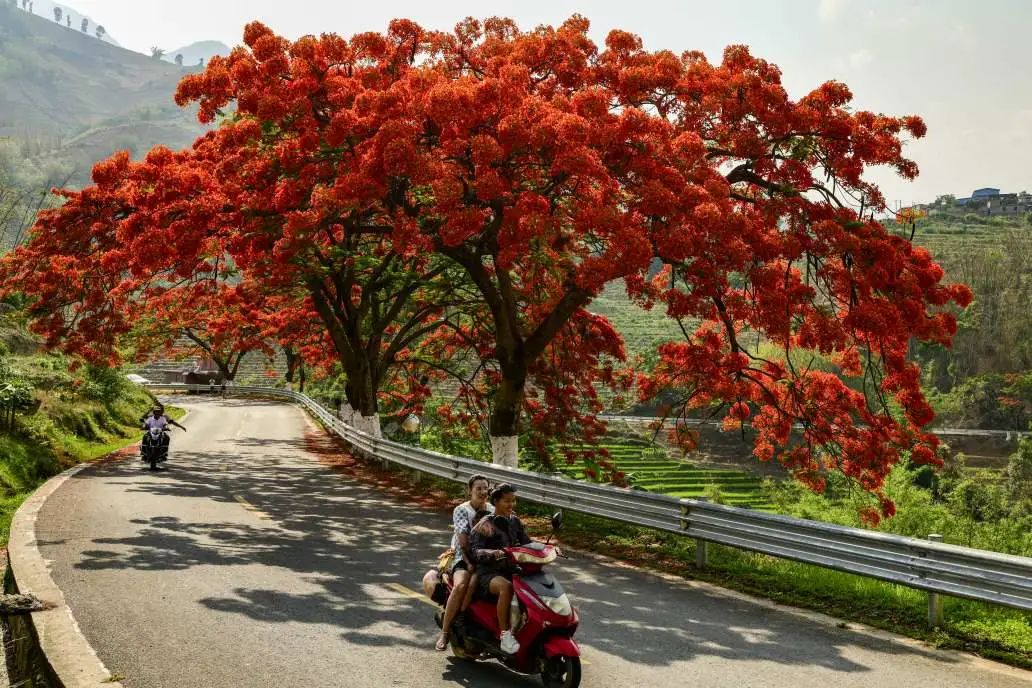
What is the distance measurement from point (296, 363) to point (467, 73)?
52443 millimetres

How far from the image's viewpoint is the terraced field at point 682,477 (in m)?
57.3

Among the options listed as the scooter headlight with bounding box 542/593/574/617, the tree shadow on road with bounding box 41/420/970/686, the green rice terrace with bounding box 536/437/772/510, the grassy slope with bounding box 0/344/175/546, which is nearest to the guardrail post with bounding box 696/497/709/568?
the tree shadow on road with bounding box 41/420/970/686

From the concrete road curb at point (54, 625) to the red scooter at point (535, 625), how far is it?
2.59 meters

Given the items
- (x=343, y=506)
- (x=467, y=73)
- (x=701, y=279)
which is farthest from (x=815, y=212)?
(x=343, y=506)

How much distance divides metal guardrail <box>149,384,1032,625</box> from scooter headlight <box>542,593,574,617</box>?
3.26 metres

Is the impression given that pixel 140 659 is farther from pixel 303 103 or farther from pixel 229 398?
pixel 229 398

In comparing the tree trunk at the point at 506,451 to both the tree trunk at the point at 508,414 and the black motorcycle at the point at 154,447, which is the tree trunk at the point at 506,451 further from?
the black motorcycle at the point at 154,447

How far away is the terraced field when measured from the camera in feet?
188

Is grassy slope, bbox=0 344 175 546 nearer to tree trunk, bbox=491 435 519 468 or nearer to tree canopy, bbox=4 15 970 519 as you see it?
tree canopy, bbox=4 15 970 519

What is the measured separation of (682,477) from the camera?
64.6 metres

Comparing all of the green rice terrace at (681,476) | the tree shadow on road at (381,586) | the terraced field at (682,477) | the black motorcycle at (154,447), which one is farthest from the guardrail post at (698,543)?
the terraced field at (682,477)

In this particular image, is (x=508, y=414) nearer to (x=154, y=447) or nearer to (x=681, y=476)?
(x=154, y=447)

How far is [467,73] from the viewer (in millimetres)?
15102

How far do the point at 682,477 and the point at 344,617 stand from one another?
5840cm
